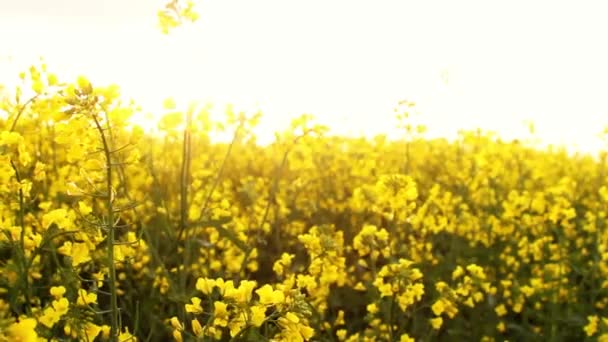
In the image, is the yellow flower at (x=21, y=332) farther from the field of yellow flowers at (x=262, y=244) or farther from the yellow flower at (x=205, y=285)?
the yellow flower at (x=205, y=285)

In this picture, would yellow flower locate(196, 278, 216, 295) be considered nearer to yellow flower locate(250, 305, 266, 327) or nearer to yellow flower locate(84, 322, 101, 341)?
yellow flower locate(250, 305, 266, 327)

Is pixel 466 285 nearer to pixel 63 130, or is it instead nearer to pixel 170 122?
pixel 170 122

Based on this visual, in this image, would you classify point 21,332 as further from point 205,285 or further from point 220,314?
point 205,285

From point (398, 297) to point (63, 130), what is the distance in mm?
1330

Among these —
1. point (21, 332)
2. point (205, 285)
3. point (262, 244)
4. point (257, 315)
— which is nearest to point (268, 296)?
point (257, 315)

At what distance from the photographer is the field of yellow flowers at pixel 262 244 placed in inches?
70.9

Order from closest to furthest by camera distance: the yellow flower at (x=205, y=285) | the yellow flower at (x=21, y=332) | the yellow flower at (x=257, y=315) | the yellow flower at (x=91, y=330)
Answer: the yellow flower at (x=21, y=332)
the yellow flower at (x=257, y=315)
the yellow flower at (x=205, y=285)
the yellow flower at (x=91, y=330)

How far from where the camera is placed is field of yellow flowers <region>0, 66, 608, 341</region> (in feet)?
5.90

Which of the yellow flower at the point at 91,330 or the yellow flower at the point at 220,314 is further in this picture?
the yellow flower at the point at 91,330

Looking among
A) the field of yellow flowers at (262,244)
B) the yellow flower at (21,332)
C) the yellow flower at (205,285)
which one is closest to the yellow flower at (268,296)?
the field of yellow flowers at (262,244)

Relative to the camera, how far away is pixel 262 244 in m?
4.86

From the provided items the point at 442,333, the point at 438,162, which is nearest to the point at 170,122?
the point at 442,333

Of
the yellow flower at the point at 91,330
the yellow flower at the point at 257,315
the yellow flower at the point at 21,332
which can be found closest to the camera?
the yellow flower at the point at 21,332

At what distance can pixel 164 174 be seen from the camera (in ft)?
17.4
